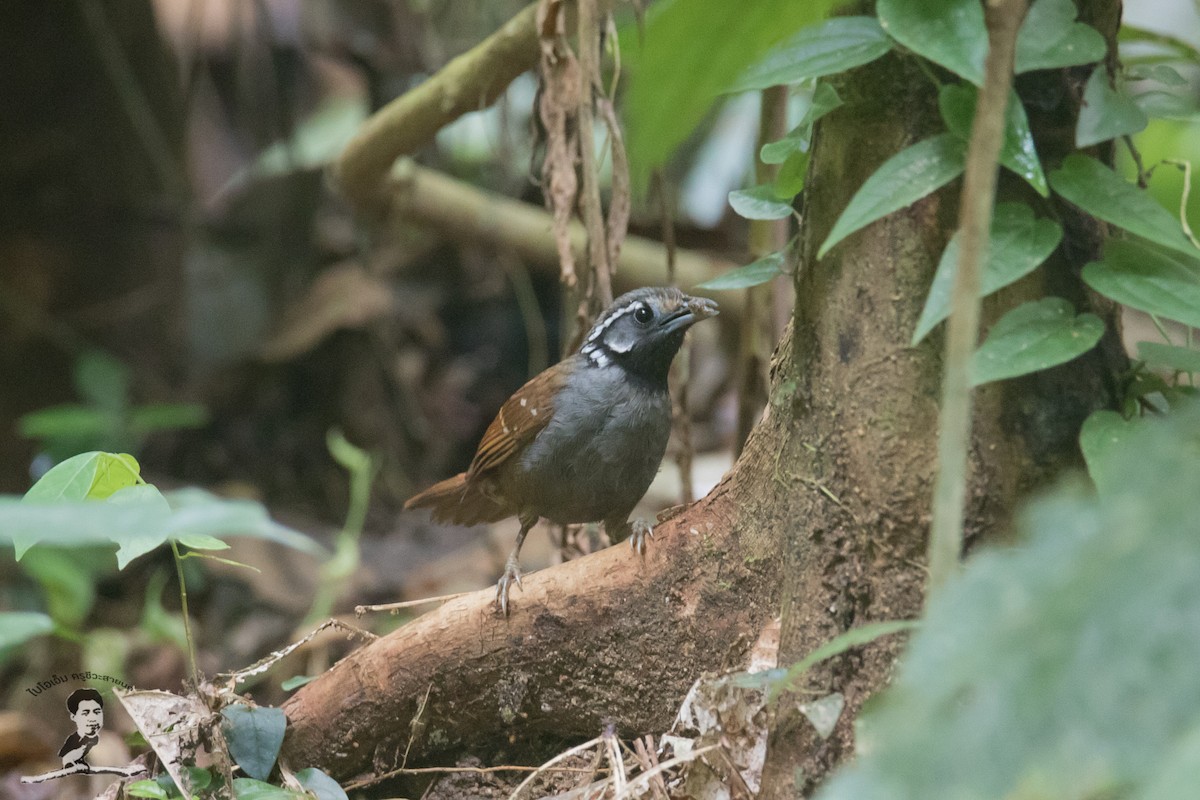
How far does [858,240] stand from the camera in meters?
1.91

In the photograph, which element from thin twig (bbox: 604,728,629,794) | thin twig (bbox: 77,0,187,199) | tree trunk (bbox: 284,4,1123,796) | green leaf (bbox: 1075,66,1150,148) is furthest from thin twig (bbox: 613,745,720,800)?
thin twig (bbox: 77,0,187,199)

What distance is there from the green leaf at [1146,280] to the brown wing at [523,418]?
196 cm

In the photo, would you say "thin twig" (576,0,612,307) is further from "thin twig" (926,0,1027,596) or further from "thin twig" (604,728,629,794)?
"thin twig" (926,0,1027,596)

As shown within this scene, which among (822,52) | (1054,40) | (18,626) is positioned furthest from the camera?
(822,52)

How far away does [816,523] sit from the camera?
2.00 metres

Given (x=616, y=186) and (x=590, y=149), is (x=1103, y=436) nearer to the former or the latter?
(x=616, y=186)

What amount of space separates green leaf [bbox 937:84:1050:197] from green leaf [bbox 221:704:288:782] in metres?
2.05

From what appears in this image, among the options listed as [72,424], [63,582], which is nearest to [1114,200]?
[63,582]

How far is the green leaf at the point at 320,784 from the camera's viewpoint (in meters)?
2.52

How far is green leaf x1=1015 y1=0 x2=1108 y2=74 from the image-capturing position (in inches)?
→ 62.6

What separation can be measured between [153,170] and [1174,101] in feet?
20.5

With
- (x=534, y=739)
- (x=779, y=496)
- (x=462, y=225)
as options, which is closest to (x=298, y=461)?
(x=462, y=225)

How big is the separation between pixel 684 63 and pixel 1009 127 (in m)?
0.93

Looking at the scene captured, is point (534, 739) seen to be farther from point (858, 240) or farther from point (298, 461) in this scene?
point (298, 461)
